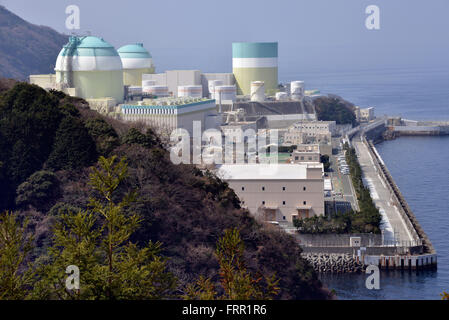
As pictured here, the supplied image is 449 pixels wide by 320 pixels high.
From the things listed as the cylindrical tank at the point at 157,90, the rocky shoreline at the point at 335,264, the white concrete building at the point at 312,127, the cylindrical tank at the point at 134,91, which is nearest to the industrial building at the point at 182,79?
the cylindrical tank at the point at 157,90

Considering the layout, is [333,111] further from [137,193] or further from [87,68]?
[137,193]

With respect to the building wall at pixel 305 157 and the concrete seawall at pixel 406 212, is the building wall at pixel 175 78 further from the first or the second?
the building wall at pixel 305 157

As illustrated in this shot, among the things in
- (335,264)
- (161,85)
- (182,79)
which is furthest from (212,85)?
(335,264)

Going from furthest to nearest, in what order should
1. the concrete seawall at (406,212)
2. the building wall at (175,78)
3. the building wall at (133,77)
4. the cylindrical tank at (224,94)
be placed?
the building wall at (133,77) < the building wall at (175,78) < the cylindrical tank at (224,94) < the concrete seawall at (406,212)

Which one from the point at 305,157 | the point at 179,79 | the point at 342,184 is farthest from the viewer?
the point at 179,79

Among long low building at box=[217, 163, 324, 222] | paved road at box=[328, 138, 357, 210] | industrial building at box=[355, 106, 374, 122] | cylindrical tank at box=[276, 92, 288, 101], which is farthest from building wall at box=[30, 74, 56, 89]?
industrial building at box=[355, 106, 374, 122]

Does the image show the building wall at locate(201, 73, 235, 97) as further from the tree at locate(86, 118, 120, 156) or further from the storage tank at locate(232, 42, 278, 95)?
the tree at locate(86, 118, 120, 156)
